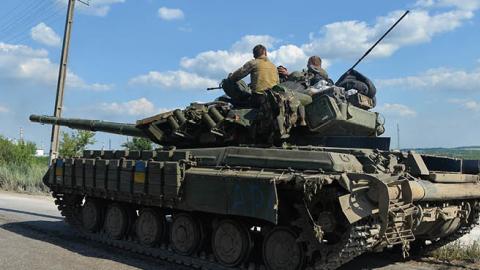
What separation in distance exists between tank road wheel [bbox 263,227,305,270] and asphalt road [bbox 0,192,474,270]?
154cm

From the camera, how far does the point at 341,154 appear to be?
25.1 feet

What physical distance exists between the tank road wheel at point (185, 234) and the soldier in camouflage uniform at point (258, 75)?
2323 mm

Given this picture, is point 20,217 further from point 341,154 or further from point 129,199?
point 341,154

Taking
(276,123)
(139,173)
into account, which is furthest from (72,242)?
(276,123)

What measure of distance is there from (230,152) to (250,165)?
564mm

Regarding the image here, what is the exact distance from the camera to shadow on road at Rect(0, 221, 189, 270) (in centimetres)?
914

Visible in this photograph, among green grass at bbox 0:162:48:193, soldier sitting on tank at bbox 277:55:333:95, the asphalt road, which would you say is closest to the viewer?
the asphalt road

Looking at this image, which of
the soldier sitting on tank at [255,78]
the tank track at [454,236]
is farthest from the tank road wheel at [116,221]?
the tank track at [454,236]

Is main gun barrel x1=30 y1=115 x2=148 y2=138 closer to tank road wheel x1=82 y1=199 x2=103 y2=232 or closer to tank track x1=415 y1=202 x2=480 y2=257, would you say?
tank road wheel x1=82 y1=199 x2=103 y2=232

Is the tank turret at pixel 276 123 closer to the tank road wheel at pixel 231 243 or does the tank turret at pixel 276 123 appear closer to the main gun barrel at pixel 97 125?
the main gun barrel at pixel 97 125

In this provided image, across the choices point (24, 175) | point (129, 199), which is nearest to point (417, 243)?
point (129, 199)

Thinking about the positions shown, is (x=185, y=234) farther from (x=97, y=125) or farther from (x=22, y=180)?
(x=22, y=180)

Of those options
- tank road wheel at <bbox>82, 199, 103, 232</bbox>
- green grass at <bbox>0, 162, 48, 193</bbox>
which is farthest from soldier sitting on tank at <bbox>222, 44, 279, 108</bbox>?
green grass at <bbox>0, 162, 48, 193</bbox>

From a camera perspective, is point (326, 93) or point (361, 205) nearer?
point (361, 205)
